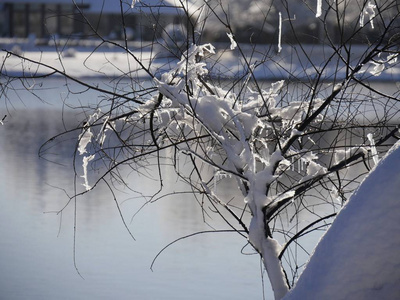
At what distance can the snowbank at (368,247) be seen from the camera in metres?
2.71

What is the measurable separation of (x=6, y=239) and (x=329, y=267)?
7.61 m

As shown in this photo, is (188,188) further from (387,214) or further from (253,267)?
(387,214)

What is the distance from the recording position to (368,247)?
8.88 ft

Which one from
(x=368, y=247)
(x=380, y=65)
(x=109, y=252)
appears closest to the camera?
(x=368, y=247)

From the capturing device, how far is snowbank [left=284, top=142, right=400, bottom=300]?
271 cm

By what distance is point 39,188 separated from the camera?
40.9 feet

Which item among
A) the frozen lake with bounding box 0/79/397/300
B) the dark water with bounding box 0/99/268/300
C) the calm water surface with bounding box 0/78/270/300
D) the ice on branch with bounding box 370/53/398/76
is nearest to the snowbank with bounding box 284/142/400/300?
the ice on branch with bounding box 370/53/398/76

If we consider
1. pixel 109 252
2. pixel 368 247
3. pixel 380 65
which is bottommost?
pixel 368 247

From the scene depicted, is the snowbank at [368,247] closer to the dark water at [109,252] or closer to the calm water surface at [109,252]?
the dark water at [109,252]

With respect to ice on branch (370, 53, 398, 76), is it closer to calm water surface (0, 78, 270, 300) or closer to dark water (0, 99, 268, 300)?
dark water (0, 99, 268, 300)

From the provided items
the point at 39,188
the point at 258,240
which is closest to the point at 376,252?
the point at 258,240

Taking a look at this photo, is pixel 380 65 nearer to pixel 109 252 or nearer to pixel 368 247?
pixel 368 247

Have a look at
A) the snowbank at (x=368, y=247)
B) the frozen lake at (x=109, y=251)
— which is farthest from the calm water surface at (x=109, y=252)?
the snowbank at (x=368, y=247)

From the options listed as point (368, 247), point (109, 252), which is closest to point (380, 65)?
point (368, 247)
